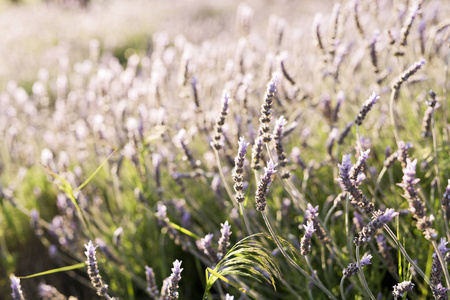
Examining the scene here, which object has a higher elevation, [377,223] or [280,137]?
[280,137]

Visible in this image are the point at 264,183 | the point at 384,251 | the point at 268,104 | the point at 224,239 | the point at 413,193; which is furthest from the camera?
the point at 384,251

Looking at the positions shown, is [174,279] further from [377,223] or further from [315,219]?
[377,223]

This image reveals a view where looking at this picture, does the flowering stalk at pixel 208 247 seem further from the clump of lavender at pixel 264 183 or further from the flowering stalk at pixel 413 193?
the flowering stalk at pixel 413 193

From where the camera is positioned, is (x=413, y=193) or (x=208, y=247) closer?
(x=413, y=193)

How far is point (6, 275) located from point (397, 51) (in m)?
3.13

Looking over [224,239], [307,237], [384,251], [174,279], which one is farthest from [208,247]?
[384,251]

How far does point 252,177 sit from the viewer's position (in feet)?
5.79

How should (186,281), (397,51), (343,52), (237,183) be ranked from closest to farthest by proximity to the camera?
(237,183), (397,51), (343,52), (186,281)

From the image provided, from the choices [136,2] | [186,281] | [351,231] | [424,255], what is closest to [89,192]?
[186,281]

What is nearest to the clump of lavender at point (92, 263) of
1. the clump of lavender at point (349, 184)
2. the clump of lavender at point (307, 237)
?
the clump of lavender at point (307, 237)

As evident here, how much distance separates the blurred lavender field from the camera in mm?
1493

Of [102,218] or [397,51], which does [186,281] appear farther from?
[397,51]

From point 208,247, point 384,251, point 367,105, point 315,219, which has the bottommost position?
point 384,251

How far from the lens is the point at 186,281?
8.82ft
